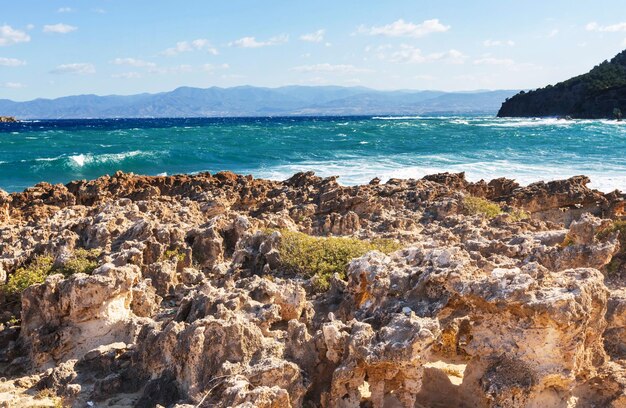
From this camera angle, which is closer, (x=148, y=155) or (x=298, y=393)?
(x=298, y=393)

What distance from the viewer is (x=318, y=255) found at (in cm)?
921

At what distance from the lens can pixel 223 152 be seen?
42719 millimetres

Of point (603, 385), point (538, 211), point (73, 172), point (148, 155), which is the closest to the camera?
point (603, 385)

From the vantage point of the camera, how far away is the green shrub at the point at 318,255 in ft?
28.9

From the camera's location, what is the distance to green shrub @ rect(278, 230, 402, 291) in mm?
8812

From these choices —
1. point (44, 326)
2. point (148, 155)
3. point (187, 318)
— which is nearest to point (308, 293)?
point (187, 318)

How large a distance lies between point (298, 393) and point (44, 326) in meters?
3.70

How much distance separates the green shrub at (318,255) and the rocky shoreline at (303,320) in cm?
5

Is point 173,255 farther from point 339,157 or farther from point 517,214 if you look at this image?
point 339,157

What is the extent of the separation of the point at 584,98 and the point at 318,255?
90506mm

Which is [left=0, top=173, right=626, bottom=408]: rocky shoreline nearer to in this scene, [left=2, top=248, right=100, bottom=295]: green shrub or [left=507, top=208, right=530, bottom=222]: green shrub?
[left=2, top=248, right=100, bottom=295]: green shrub

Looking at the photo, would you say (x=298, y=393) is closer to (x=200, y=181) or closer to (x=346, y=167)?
(x=200, y=181)

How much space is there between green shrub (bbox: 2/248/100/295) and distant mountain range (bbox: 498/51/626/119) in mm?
76966

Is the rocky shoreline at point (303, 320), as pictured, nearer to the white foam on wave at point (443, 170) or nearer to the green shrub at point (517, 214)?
the green shrub at point (517, 214)
